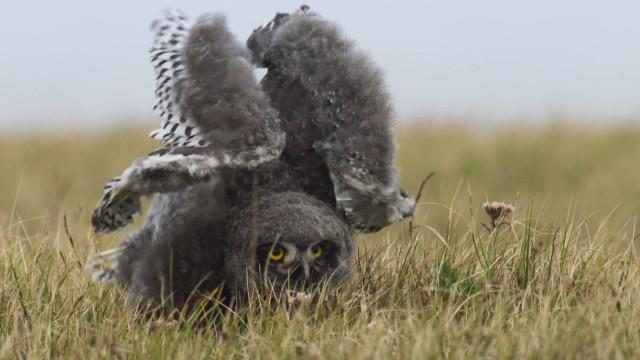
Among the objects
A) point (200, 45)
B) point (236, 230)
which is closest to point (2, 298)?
point (236, 230)

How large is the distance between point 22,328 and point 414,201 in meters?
1.98

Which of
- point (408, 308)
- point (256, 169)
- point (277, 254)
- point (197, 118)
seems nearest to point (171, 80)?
point (197, 118)

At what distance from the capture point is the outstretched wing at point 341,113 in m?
5.57


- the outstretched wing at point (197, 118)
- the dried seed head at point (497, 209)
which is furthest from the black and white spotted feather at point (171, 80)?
the dried seed head at point (497, 209)

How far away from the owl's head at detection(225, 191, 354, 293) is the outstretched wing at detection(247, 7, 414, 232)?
0.19 metres

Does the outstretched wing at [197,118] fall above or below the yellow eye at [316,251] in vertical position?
above

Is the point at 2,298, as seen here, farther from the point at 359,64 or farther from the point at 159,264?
the point at 359,64

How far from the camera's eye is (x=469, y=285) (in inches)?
224

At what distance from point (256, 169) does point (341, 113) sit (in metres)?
0.51

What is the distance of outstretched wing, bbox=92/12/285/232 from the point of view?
17.5 feet

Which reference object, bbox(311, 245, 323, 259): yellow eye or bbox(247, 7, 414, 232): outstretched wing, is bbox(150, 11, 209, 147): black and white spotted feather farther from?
bbox(311, 245, 323, 259): yellow eye

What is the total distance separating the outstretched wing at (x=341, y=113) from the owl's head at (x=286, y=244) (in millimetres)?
192

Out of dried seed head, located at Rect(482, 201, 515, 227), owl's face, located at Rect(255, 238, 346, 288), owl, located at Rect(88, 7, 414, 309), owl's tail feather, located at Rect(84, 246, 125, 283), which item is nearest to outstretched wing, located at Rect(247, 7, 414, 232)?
owl, located at Rect(88, 7, 414, 309)

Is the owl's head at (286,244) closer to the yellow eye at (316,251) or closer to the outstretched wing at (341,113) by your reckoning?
the yellow eye at (316,251)
